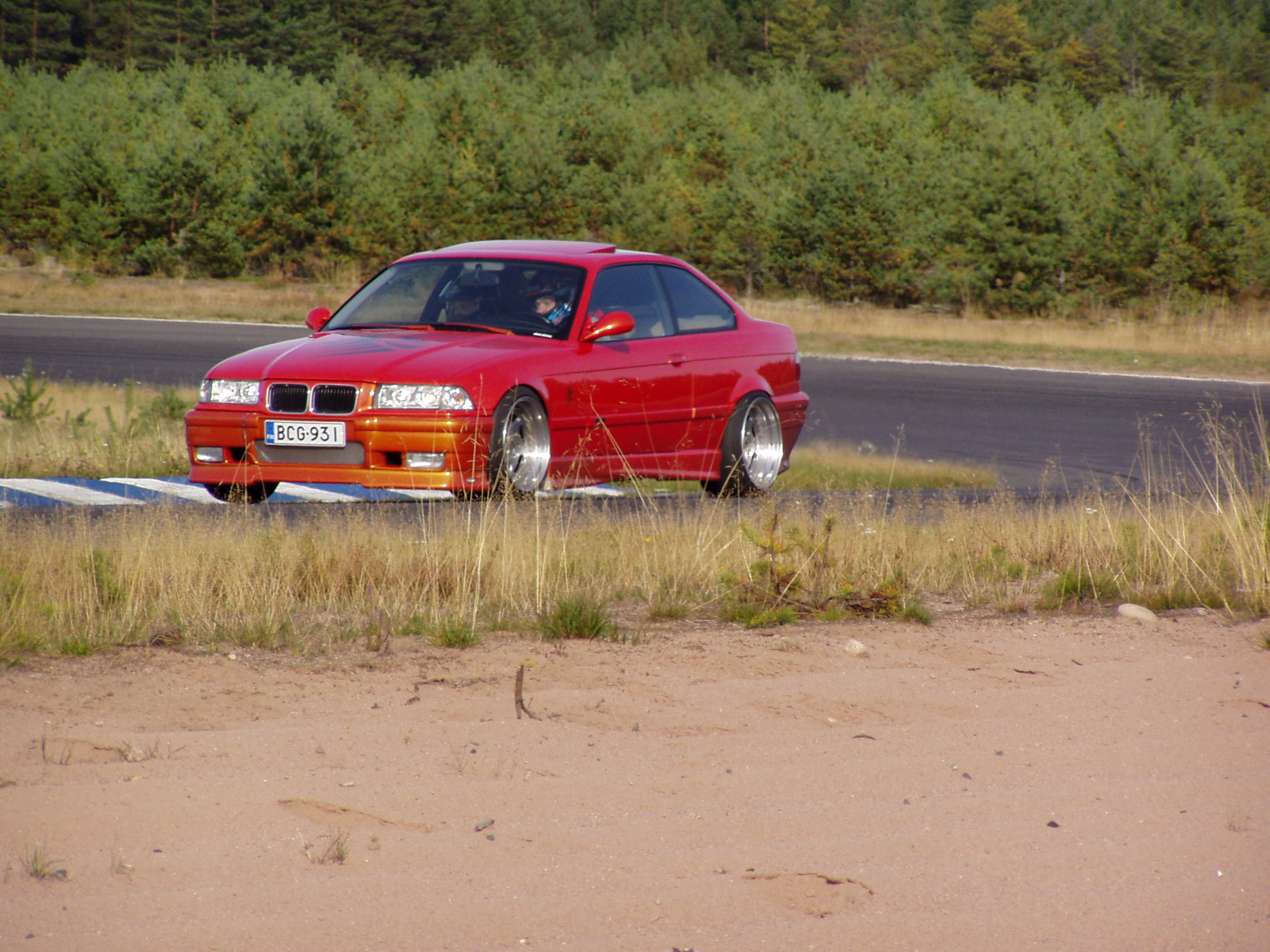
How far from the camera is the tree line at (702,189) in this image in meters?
49.1

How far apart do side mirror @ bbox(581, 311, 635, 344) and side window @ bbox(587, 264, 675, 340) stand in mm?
280

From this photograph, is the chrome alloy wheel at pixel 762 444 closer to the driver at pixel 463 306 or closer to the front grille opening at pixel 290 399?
the driver at pixel 463 306

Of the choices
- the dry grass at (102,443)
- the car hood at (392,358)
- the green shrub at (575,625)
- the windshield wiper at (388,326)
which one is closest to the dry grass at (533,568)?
the green shrub at (575,625)

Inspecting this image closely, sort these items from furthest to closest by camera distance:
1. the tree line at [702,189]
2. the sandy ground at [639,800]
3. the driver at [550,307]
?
the tree line at [702,189]
the driver at [550,307]
the sandy ground at [639,800]

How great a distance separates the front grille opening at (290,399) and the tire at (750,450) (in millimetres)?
3051

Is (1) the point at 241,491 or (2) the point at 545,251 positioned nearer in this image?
(1) the point at 241,491

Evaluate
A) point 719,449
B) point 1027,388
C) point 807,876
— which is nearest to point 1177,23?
point 1027,388

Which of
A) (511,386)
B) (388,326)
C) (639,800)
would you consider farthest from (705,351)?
(639,800)

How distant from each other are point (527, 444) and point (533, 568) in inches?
67.0

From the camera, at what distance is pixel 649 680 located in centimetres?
545

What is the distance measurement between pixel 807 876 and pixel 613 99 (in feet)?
238

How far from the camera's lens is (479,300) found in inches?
375

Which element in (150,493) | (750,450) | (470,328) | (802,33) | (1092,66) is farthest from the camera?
(802,33)

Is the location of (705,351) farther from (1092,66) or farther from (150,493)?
(1092,66)
